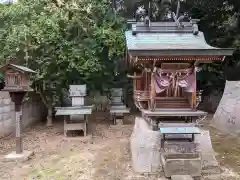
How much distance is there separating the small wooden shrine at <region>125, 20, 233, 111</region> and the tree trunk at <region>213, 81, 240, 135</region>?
3977 mm

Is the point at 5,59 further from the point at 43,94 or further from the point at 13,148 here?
the point at 13,148

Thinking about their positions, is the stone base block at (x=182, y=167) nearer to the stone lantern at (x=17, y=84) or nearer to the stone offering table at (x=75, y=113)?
the stone lantern at (x=17, y=84)

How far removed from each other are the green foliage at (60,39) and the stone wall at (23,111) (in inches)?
31.1

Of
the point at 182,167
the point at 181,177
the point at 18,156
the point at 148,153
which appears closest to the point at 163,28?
the point at 148,153

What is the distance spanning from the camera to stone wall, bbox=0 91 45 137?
10997 millimetres

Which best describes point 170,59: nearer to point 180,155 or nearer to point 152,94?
point 152,94

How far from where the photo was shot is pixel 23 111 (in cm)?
1263

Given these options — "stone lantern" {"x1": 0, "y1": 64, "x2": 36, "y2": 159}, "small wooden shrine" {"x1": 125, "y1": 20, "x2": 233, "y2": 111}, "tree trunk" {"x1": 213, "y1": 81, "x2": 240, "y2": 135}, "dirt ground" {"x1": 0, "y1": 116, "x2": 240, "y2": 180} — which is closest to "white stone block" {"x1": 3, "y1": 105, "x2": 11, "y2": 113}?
"dirt ground" {"x1": 0, "y1": 116, "x2": 240, "y2": 180}

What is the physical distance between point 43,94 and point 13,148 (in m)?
3.89

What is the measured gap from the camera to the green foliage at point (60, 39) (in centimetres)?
1170

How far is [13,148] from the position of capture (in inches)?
385

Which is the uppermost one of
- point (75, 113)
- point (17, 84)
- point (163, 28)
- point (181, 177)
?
point (163, 28)

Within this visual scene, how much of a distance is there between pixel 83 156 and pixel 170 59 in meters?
3.99

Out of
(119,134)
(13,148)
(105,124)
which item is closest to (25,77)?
(13,148)
